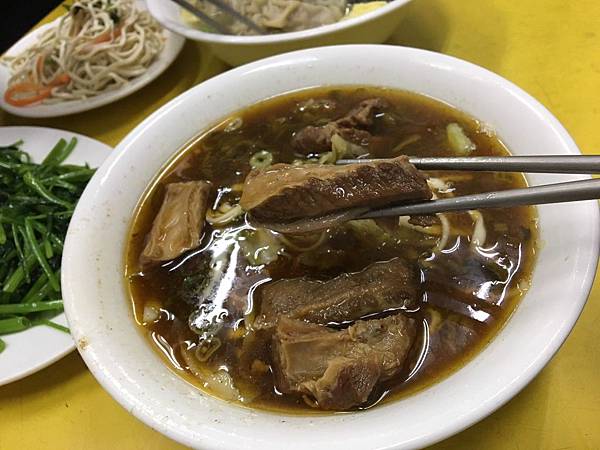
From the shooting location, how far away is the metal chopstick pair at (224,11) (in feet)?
9.26

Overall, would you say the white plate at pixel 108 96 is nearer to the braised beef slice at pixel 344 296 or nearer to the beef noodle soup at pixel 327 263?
the beef noodle soup at pixel 327 263

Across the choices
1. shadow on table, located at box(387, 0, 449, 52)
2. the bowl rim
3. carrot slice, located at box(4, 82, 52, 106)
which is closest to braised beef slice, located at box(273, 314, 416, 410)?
the bowl rim

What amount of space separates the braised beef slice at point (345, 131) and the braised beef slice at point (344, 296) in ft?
1.86

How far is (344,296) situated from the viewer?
1621mm

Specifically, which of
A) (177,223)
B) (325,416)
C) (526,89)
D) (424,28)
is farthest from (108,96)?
(325,416)

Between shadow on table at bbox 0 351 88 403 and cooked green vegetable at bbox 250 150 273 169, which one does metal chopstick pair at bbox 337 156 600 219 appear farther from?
shadow on table at bbox 0 351 88 403

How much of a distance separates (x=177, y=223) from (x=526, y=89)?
5.63ft

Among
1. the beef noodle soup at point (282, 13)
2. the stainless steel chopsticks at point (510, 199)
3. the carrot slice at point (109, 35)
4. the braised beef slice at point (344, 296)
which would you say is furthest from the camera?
the carrot slice at point (109, 35)

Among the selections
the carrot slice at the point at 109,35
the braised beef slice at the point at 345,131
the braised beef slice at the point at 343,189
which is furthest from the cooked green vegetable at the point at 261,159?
the carrot slice at the point at 109,35

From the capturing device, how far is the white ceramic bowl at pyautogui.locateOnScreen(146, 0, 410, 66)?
7.96ft

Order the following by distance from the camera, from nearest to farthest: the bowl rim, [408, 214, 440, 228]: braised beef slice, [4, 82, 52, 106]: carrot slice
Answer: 1. [408, 214, 440, 228]: braised beef slice
2. the bowl rim
3. [4, 82, 52, 106]: carrot slice

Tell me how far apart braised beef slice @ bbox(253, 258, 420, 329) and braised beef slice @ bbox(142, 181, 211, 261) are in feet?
1.19

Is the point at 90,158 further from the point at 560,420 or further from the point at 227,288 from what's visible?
the point at 560,420

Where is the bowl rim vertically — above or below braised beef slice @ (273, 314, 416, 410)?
above
